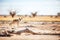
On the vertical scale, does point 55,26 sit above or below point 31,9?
below

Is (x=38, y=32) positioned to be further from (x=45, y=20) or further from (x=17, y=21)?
(x=17, y=21)

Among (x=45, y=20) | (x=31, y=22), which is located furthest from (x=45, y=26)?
(x=31, y=22)

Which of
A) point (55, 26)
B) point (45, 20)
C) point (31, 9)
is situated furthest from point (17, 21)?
point (55, 26)

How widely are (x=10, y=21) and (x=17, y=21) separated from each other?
0.10m

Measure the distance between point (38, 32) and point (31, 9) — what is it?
35cm

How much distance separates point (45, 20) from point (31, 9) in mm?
259

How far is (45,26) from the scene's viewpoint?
73.1 inches

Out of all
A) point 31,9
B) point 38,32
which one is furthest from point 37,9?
point 38,32

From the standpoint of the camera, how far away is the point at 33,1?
1.90m

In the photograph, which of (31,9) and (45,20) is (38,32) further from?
(31,9)

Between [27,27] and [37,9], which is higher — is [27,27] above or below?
below

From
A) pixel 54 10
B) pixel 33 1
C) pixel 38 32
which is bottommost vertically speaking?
pixel 38 32

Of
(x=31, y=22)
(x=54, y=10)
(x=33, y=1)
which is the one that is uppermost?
(x=33, y=1)

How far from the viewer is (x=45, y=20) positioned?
1.88 m
